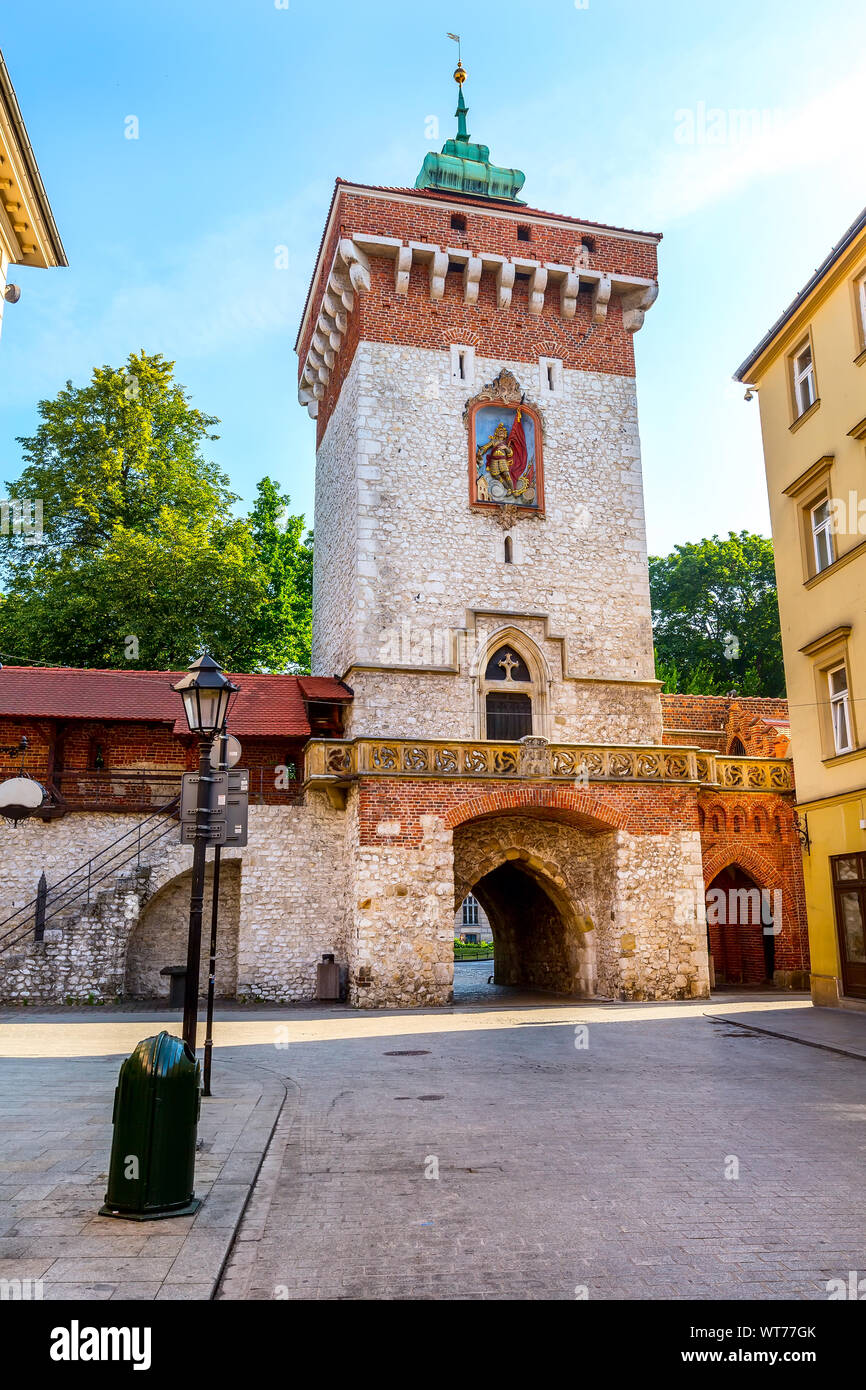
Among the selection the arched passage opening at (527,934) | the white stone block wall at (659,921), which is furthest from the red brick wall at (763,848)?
the arched passage opening at (527,934)

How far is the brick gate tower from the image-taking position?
19312 mm

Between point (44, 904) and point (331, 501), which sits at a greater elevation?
point (331, 501)

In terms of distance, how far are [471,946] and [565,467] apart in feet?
93.2

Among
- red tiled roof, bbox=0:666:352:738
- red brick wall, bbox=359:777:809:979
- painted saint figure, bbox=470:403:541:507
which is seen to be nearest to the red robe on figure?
painted saint figure, bbox=470:403:541:507

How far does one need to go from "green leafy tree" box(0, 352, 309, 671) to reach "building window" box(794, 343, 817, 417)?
14956 mm

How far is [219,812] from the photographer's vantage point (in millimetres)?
8461

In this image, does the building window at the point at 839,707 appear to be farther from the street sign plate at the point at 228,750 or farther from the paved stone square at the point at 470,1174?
the street sign plate at the point at 228,750

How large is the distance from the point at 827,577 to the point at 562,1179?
541 inches

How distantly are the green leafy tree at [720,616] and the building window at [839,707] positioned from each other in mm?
19611

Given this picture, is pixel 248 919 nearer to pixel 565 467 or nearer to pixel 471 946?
pixel 565 467

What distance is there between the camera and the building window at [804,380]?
1858 cm

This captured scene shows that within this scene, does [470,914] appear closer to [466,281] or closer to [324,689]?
[324,689]

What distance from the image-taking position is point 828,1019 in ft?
51.0
